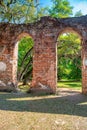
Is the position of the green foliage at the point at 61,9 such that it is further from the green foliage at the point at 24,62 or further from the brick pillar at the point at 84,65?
the brick pillar at the point at 84,65

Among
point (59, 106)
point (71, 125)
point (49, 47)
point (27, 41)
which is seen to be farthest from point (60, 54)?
point (71, 125)

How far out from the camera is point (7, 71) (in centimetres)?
1160

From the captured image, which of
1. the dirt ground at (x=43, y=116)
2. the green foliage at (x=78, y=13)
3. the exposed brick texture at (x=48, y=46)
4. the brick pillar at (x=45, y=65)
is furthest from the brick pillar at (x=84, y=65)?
the green foliage at (x=78, y=13)

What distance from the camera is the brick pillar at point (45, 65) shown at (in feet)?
35.3

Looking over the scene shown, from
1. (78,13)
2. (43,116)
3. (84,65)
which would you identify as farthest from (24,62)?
(43,116)

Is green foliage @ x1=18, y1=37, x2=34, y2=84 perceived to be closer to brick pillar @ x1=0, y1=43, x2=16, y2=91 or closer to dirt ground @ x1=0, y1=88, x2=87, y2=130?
brick pillar @ x1=0, y1=43, x2=16, y2=91

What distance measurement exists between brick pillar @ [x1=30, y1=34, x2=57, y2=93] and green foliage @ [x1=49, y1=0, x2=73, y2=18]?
734cm

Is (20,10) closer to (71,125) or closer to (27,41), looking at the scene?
(27,41)

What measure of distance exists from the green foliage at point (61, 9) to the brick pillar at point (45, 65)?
7339mm

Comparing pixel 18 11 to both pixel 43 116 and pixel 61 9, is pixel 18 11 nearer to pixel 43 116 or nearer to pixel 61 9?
pixel 61 9

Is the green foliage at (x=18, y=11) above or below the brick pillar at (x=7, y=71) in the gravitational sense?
above

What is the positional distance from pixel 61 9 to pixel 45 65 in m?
8.54

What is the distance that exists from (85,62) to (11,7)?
8.00 metres

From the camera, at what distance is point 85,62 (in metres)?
10.6
